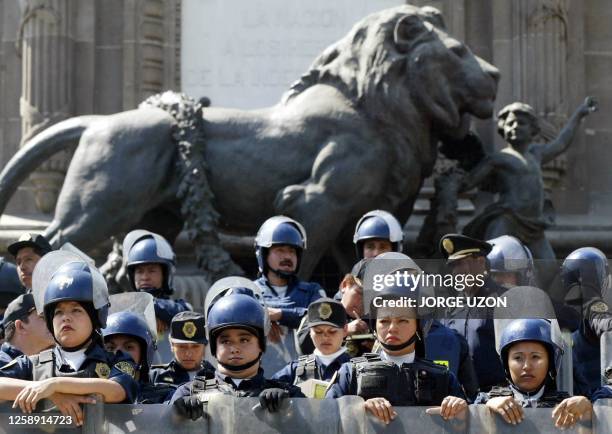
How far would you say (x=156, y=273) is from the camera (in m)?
12.0

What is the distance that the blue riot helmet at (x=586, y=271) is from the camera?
1104 cm

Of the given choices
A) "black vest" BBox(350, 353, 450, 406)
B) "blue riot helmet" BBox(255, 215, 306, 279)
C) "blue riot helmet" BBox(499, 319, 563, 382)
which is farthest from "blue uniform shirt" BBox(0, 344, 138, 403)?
"blue riot helmet" BBox(255, 215, 306, 279)

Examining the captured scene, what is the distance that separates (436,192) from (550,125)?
2.19m

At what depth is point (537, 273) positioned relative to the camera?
1155cm

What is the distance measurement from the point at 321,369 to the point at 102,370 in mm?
1796

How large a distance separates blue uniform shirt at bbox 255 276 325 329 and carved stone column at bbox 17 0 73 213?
5.54 metres

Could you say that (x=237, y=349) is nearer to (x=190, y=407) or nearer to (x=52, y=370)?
(x=190, y=407)

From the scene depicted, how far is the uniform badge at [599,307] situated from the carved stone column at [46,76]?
24.1ft

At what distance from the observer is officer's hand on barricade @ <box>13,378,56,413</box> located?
8.55 meters

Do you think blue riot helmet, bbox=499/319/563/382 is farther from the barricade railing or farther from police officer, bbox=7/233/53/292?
police officer, bbox=7/233/53/292

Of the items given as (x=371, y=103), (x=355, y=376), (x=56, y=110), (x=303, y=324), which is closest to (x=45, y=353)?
(x=355, y=376)

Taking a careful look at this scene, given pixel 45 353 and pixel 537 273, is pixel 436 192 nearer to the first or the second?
pixel 537 273

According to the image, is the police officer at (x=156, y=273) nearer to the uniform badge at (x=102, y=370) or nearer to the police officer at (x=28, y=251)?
the police officer at (x=28, y=251)

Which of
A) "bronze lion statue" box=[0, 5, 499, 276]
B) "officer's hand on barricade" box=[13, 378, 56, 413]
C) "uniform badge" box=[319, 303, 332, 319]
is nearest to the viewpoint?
"officer's hand on barricade" box=[13, 378, 56, 413]
